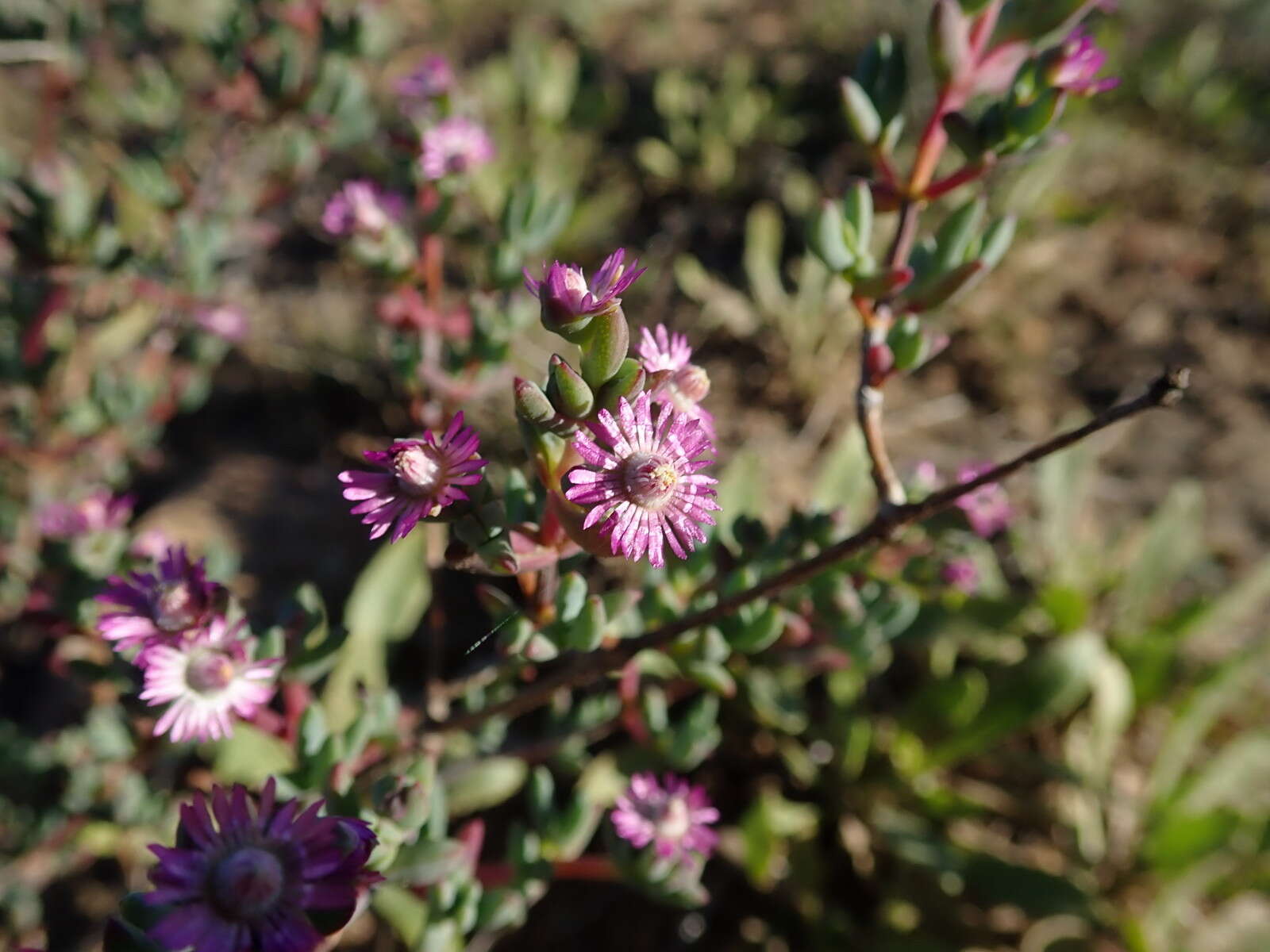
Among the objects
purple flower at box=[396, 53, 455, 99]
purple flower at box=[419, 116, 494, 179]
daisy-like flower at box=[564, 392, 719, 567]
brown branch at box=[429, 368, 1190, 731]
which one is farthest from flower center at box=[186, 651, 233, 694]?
purple flower at box=[396, 53, 455, 99]

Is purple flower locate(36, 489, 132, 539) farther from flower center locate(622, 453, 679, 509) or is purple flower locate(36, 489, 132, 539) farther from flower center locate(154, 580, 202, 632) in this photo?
flower center locate(622, 453, 679, 509)

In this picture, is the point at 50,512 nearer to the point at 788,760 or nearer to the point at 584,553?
the point at 584,553

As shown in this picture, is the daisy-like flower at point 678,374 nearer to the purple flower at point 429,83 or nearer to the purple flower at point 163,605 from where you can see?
the purple flower at point 163,605

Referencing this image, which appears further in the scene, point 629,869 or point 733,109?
point 733,109

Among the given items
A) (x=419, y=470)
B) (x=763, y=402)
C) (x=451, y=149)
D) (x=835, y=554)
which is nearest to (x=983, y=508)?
(x=835, y=554)

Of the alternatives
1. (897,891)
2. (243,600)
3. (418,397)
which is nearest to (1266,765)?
(897,891)

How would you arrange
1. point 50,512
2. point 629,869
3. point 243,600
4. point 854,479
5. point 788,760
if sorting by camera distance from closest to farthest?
point 629,869, point 50,512, point 854,479, point 788,760, point 243,600

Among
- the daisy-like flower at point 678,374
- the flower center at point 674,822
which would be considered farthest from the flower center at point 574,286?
the flower center at point 674,822
